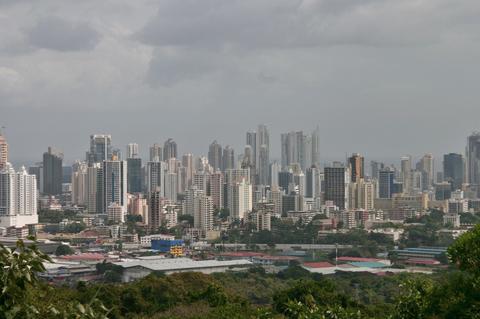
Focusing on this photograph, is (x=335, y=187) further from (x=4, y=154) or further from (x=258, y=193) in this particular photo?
(x=4, y=154)

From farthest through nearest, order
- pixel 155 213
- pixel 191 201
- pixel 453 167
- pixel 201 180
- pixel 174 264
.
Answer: pixel 453 167 < pixel 201 180 < pixel 191 201 < pixel 155 213 < pixel 174 264

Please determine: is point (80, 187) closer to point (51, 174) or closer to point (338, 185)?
point (51, 174)

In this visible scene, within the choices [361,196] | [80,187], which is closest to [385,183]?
[361,196]

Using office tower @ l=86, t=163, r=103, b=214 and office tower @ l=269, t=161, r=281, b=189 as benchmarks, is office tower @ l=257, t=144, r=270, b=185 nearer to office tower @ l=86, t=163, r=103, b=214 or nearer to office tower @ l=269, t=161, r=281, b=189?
office tower @ l=269, t=161, r=281, b=189

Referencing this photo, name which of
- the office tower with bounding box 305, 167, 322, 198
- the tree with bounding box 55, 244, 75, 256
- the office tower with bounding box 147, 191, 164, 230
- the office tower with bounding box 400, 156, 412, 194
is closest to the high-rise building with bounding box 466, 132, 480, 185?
the office tower with bounding box 400, 156, 412, 194

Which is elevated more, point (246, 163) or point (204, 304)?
point (246, 163)

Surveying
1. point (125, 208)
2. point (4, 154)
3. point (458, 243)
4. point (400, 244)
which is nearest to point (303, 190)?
point (125, 208)

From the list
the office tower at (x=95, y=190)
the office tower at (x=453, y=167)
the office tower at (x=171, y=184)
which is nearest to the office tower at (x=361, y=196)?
the office tower at (x=171, y=184)
